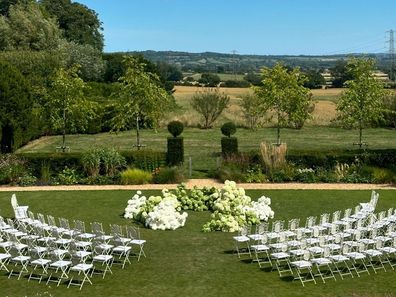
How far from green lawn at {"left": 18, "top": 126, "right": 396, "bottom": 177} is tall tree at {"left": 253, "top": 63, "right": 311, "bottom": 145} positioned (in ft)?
14.2

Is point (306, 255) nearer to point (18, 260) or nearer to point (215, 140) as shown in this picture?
point (18, 260)

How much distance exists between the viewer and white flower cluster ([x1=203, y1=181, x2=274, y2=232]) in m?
19.1

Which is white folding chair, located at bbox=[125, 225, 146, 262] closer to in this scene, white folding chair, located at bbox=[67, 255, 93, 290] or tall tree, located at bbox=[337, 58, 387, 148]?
white folding chair, located at bbox=[67, 255, 93, 290]

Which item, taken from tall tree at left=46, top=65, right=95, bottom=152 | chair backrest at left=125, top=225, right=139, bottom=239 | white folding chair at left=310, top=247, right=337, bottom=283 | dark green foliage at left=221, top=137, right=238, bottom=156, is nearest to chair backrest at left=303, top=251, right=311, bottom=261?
white folding chair at left=310, top=247, right=337, bottom=283

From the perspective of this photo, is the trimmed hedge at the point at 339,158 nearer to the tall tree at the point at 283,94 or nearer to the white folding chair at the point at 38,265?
the tall tree at the point at 283,94

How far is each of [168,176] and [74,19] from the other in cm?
6543

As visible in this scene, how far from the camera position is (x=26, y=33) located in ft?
197

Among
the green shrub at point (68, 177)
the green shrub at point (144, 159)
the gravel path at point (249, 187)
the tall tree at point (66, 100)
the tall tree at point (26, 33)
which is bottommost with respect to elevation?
the gravel path at point (249, 187)

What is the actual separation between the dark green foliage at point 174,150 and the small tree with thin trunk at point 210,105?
2148cm

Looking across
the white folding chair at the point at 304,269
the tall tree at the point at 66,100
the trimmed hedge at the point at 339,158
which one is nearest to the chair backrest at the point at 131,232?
the white folding chair at the point at 304,269

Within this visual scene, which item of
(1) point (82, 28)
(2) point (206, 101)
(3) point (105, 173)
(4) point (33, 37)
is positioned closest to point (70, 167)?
(3) point (105, 173)

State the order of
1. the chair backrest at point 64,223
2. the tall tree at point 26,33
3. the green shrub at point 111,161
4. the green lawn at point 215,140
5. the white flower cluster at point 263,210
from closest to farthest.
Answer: the chair backrest at point 64,223 → the white flower cluster at point 263,210 → the green shrub at point 111,161 → the green lawn at point 215,140 → the tall tree at point 26,33

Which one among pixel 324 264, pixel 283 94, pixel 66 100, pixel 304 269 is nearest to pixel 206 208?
pixel 304 269

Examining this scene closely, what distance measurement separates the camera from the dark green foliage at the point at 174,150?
97.7 ft
